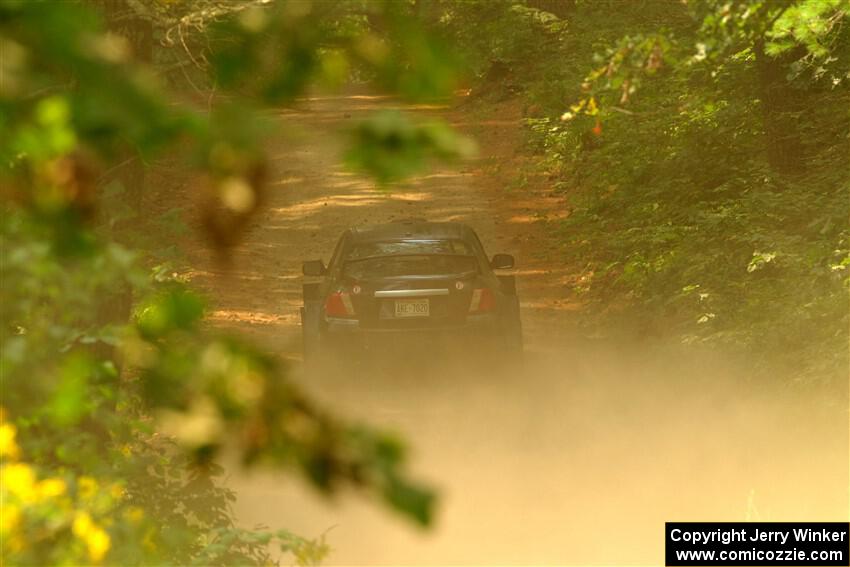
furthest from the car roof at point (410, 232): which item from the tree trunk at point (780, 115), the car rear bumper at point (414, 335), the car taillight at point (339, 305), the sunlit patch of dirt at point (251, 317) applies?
the sunlit patch of dirt at point (251, 317)

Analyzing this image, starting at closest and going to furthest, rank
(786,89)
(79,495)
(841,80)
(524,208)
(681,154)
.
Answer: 1. (79,495)
2. (841,80)
3. (786,89)
4. (681,154)
5. (524,208)

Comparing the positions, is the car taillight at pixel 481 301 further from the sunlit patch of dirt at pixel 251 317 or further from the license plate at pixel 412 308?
the sunlit patch of dirt at pixel 251 317

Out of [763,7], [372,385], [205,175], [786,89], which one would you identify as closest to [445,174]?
[786,89]

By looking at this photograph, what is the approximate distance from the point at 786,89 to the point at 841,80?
4.23 feet

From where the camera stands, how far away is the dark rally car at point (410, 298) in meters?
13.0

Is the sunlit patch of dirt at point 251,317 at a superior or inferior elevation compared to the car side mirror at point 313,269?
superior

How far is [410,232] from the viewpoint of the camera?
13.6m

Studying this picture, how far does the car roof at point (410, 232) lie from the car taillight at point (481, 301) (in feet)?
2.43

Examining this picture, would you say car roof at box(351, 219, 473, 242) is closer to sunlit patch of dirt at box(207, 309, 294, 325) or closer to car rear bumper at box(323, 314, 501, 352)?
car rear bumper at box(323, 314, 501, 352)

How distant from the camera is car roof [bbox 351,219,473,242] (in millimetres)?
13531

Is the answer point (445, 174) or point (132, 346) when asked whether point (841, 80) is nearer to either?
point (132, 346)

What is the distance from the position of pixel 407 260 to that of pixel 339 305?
848 millimetres

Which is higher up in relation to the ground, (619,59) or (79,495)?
(619,59)

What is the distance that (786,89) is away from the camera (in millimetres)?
15727
